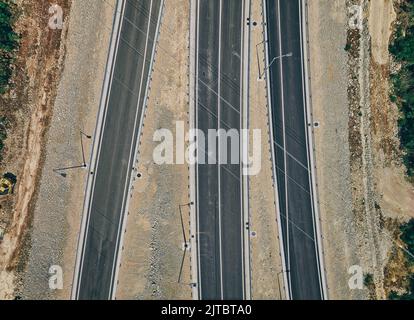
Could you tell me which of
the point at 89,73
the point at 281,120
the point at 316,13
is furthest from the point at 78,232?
the point at 316,13

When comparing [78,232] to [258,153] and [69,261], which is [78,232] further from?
[258,153]

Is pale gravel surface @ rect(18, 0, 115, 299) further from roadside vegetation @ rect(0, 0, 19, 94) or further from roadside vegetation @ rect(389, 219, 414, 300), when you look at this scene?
roadside vegetation @ rect(389, 219, 414, 300)

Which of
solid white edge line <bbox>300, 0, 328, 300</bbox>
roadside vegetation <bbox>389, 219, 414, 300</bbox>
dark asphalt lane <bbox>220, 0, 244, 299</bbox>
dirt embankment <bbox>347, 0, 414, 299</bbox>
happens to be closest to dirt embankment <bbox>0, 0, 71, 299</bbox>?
dark asphalt lane <bbox>220, 0, 244, 299</bbox>

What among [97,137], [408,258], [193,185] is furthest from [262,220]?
[97,137]

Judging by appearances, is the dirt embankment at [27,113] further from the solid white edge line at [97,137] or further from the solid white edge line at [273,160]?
the solid white edge line at [273,160]

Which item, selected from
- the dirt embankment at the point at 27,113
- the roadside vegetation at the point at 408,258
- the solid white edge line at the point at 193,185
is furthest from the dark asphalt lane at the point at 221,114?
the roadside vegetation at the point at 408,258

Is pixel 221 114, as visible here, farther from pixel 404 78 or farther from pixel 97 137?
pixel 404 78

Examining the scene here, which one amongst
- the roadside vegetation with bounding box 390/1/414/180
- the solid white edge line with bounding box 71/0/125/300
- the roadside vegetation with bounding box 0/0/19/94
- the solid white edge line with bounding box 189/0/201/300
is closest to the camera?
the roadside vegetation with bounding box 0/0/19/94
